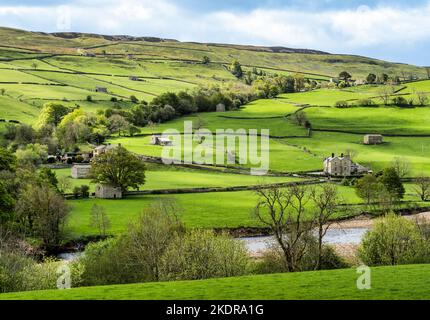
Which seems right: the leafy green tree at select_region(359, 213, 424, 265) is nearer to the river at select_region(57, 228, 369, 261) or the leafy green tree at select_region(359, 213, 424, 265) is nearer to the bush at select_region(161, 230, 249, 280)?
the bush at select_region(161, 230, 249, 280)

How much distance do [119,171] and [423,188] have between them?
4902cm

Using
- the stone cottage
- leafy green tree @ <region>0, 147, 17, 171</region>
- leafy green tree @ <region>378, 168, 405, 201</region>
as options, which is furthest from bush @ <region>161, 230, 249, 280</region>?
the stone cottage

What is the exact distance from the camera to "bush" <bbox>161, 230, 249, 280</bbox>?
43344 millimetres

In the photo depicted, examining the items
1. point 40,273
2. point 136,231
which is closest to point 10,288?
point 40,273

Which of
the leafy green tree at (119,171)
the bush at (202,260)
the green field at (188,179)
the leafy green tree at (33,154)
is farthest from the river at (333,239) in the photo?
the leafy green tree at (33,154)

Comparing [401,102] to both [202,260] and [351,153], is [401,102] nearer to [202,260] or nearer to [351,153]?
[351,153]

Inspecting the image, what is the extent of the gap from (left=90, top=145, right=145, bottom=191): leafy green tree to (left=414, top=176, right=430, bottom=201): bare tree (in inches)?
1790

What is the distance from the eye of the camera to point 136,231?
51.1 meters

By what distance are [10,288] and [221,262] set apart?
14.5m

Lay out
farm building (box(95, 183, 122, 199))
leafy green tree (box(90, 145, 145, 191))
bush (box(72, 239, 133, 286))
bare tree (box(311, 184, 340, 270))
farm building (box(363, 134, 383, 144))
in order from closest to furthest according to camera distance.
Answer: bush (box(72, 239, 133, 286)) < bare tree (box(311, 184, 340, 270)) < farm building (box(95, 183, 122, 199)) < leafy green tree (box(90, 145, 145, 191)) < farm building (box(363, 134, 383, 144))

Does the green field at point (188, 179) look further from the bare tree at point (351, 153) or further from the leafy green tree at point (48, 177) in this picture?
the bare tree at point (351, 153)

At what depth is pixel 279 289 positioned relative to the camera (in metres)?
30.8

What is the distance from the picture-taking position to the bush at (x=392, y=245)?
166 ft
